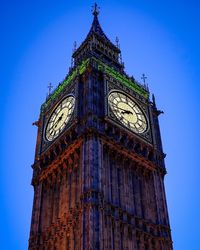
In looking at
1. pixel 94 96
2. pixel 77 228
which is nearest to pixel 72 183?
pixel 77 228

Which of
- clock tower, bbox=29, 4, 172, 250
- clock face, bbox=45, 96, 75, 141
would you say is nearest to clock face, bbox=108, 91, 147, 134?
clock tower, bbox=29, 4, 172, 250

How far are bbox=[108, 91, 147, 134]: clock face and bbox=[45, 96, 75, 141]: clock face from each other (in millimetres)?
4306

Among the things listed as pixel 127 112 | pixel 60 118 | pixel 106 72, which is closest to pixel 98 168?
pixel 127 112

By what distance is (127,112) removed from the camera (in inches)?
1895

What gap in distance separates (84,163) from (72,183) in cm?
301

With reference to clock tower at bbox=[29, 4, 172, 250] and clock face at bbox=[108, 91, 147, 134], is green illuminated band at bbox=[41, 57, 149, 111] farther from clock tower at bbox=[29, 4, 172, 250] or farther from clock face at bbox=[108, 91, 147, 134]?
clock face at bbox=[108, 91, 147, 134]

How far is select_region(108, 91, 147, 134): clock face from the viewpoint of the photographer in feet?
154

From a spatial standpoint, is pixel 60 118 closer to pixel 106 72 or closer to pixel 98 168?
pixel 106 72

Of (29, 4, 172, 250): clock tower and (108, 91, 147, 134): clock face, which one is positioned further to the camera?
(108, 91, 147, 134): clock face

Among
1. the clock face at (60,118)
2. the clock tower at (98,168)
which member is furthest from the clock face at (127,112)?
the clock face at (60,118)

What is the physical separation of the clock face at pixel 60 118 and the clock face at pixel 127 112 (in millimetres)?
4306

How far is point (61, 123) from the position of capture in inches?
1896

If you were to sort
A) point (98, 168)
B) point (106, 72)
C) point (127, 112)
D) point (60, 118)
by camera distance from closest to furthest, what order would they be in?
point (98, 168) < point (127, 112) < point (60, 118) < point (106, 72)

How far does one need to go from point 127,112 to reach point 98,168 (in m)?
10.4
